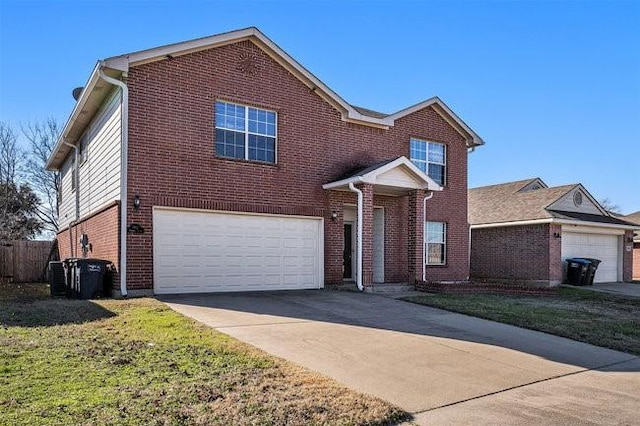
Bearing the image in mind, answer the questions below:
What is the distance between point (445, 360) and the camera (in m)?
6.75

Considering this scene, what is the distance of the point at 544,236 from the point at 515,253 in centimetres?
165

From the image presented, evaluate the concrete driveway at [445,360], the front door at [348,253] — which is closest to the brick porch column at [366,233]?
the front door at [348,253]

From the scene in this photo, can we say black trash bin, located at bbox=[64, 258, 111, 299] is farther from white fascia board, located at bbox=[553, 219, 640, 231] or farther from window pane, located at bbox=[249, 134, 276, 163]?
white fascia board, located at bbox=[553, 219, 640, 231]

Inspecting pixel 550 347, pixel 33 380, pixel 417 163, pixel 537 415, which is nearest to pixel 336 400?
pixel 537 415

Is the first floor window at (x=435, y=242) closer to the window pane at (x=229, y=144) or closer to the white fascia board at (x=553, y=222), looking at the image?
the white fascia board at (x=553, y=222)

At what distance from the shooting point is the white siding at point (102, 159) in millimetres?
12484

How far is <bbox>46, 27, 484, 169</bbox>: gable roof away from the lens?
12078 mm

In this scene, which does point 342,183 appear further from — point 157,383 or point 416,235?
point 157,383

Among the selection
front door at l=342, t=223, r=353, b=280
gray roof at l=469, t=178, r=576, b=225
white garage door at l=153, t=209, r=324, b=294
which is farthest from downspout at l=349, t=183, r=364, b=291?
gray roof at l=469, t=178, r=576, b=225

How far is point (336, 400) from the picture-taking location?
15.5ft

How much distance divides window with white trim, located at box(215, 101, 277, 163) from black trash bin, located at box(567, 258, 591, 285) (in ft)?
46.9

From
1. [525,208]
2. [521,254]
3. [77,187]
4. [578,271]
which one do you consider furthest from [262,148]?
[578,271]

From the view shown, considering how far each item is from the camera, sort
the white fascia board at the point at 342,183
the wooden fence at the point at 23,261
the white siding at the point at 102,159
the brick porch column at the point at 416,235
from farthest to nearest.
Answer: the wooden fence at the point at 23,261 → the brick porch column at the point at 416,235 → the white fascia board at the point at 342,183 → the white siding at the point at 102,159

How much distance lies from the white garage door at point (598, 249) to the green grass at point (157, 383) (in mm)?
18902
